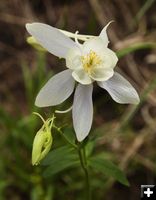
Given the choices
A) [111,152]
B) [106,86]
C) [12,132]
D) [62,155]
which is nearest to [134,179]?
[111,152]

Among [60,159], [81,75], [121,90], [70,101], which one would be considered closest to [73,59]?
[81,75]

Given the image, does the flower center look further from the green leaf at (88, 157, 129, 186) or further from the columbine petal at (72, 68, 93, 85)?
the green leaf at (88, 157, 129, 186)

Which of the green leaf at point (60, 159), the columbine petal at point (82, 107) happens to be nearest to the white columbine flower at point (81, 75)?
the columbine petal at point (82, 107)

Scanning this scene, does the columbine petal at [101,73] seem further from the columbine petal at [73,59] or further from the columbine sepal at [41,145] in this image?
the columbine sepal at [41,145]

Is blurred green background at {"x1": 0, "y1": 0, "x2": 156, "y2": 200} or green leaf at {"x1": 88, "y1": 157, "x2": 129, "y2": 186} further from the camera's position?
blurred green background at {"x1": 0, "y1": 0, "x2": 156, "y2": 200}

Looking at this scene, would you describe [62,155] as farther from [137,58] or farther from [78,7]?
[78,7]

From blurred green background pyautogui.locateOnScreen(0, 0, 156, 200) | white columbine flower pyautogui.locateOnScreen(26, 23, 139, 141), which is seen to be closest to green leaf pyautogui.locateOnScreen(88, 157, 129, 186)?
white columbine flower pyautogui.locateOnScreen(26, 23, 139, 141)

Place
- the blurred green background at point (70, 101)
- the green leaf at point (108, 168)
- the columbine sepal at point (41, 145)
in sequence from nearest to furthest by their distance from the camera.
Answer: the columbine sepal at point (41, 145) < the green leaf at point (108, 168) < the blurred green background at point (70, 101)
